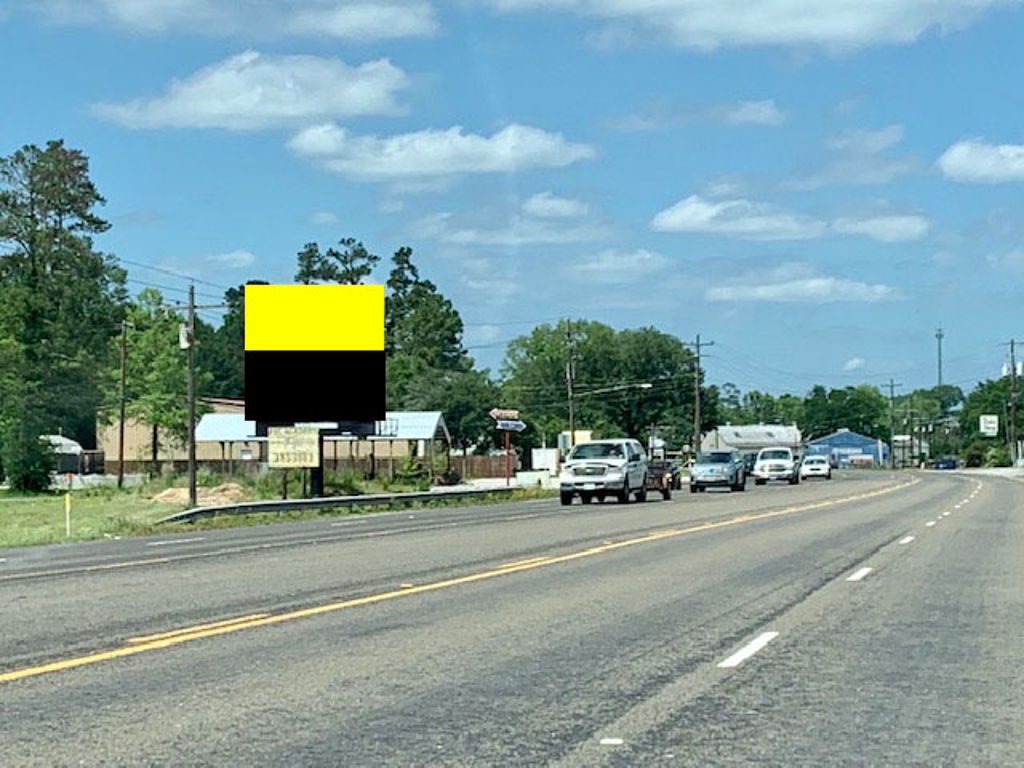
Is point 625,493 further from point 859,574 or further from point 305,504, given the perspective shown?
point 859,574

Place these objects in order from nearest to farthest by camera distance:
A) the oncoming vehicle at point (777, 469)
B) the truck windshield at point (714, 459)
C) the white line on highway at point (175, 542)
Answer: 1. the white line on highway at point (175, 542)
2. the truck windshield at point (714, 459)
3. the oncoming vehicle at point (777, 469)

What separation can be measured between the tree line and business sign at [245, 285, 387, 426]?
6452mm

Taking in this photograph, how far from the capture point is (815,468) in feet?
313

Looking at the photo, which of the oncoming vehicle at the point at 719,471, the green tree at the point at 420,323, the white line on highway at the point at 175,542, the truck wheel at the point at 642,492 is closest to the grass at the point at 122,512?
the white line on highway at the point at 175,542

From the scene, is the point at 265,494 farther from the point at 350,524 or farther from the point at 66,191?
the point at 66,191

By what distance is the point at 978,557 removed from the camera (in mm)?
23766

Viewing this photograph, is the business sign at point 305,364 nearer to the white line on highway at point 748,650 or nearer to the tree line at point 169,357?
the tree line at point 169,357

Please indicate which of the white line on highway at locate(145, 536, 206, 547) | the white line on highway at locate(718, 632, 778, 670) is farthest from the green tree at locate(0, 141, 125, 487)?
the white line on highway at locate(718, 632, 778, 670)

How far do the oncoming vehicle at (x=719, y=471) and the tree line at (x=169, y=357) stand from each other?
2040 cm

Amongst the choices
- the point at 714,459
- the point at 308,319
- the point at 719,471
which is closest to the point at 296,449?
the point at 308,319

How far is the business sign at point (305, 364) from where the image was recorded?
49281 mm

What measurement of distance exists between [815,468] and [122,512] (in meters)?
52.7

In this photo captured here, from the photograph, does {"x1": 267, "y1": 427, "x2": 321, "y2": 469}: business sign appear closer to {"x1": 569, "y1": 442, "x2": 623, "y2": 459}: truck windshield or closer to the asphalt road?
{"x1": 569, "y1": 442, "x2": 623, "y2": 459}: truck windshield

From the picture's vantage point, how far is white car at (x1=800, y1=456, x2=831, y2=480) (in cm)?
9494
